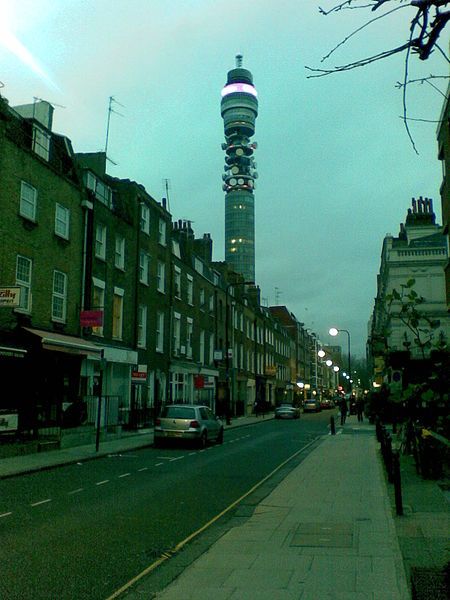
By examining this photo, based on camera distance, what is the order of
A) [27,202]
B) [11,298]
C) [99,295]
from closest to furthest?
[11,298], [27,202], [99,295]

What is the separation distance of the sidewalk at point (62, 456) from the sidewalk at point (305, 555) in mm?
6680

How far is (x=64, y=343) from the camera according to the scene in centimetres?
2173

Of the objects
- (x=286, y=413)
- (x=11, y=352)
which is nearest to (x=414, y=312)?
(x=11, y=352)

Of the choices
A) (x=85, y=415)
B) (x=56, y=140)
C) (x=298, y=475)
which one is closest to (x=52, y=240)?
(x=56, y=140)

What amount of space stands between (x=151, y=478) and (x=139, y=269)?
18841 millimetres

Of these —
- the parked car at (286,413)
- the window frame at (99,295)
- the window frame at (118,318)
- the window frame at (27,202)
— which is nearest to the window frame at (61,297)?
the window frame at (27,202)

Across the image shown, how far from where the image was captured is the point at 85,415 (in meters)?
25.2

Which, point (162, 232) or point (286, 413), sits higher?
point (162, 232)

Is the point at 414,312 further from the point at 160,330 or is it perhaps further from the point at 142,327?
the point at 160,330

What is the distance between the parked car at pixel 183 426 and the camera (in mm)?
22922

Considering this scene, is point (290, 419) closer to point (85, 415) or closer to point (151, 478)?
point (85, 415)

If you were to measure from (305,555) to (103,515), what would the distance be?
4.09 meters

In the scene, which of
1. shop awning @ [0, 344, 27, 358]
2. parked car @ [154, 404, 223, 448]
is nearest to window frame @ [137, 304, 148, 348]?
parked car @ [154, 404, 223, 448]

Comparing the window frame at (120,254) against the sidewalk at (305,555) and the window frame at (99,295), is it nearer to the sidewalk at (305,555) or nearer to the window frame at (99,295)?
the window frame at (99,295)
